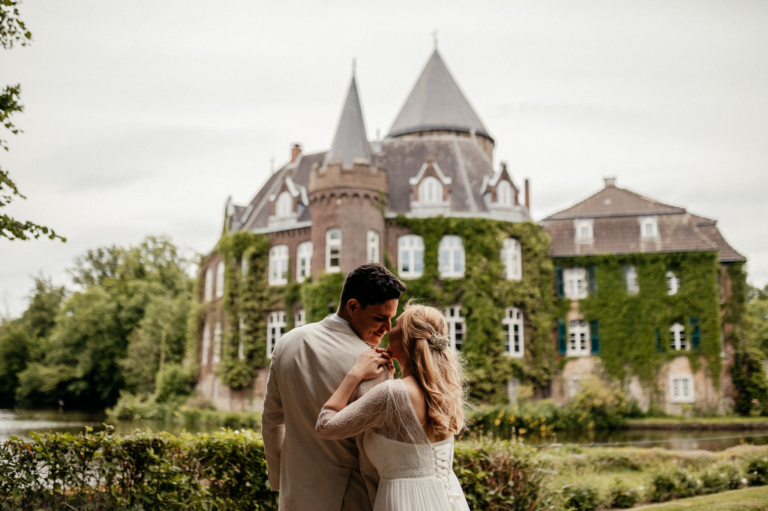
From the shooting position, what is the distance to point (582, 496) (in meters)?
8.29

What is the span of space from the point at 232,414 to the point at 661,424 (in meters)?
17.8

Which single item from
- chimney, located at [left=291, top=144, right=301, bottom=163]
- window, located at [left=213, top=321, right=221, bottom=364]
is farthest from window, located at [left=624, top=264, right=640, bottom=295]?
window, located at [left=213, top=321, right=221, bottom=364]

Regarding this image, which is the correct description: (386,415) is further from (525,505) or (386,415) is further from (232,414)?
(232,414)

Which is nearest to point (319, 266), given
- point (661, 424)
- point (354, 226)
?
point (354, 226)

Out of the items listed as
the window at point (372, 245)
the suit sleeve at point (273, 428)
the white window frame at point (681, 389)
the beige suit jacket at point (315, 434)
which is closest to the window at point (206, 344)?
the window at point (372, 245)

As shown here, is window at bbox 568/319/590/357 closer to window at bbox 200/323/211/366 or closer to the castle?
the castle

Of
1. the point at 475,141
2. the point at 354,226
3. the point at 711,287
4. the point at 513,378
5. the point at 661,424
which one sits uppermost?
the point at 475,141

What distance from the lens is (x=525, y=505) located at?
21.8ft

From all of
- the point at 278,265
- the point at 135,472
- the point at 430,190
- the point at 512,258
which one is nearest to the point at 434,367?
the point at 135,472

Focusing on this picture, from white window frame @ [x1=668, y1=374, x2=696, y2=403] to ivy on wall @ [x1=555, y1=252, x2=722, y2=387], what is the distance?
704 millimetres

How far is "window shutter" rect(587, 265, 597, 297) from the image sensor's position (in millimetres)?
30344

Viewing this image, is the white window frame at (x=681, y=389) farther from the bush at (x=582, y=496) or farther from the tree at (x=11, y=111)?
the tree at (x=11, y=111)

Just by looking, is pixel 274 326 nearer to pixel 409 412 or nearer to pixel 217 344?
pixel 217 344

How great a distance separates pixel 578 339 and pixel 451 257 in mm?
7596
